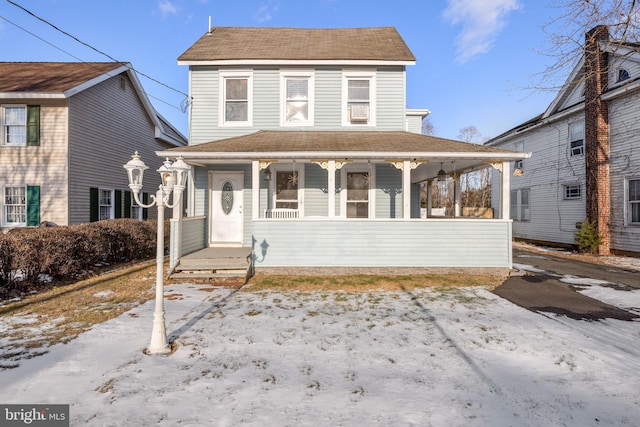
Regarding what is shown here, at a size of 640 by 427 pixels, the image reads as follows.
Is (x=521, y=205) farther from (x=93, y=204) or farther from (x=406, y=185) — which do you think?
(x=93, y=204)

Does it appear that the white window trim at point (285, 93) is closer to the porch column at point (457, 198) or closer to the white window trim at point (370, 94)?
the white window trim at point (370, 94)

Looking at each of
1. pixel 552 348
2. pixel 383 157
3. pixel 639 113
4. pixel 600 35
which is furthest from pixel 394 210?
pixel 600 35

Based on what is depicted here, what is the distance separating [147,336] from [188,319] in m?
0.69

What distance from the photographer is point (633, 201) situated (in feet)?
35.4

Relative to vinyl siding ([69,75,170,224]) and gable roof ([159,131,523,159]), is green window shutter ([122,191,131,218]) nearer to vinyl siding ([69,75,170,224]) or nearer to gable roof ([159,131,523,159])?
vinyl siding ([69,75,170,224])

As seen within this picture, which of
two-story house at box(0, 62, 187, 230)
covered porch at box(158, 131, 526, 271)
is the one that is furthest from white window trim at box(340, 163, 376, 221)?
two-story house at box(0, 62, 187, 230)

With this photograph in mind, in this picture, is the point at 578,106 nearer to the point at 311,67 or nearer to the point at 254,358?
the point at 311,67

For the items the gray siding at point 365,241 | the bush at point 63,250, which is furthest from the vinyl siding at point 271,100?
the gray siding at point 365,241

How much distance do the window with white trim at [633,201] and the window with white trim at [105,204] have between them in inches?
811

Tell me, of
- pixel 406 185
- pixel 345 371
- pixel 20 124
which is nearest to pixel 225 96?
pixel 406 185

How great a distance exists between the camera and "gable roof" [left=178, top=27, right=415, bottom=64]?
31.8 ft

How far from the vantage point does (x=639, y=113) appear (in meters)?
10.5

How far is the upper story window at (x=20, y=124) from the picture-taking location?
10.8 metres

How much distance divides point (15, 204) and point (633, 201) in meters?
22.7
